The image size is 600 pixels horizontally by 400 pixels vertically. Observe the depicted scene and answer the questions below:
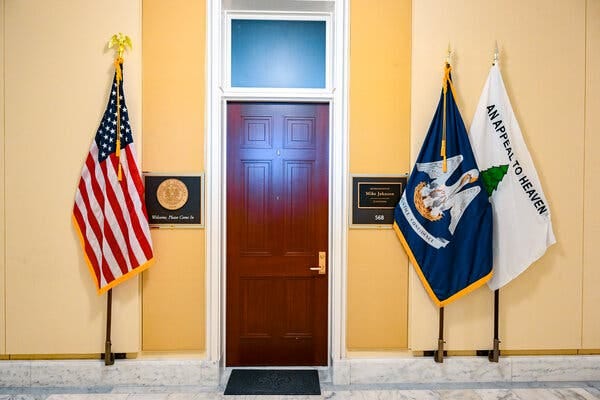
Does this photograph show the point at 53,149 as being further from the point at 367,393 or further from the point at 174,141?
the point at 367,393

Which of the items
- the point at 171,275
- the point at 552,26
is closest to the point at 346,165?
the point at 171,275

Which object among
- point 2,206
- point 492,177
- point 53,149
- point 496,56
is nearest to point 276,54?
point 496,56

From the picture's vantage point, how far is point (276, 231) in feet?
9.33

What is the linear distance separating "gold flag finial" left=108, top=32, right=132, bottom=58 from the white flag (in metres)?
2.58

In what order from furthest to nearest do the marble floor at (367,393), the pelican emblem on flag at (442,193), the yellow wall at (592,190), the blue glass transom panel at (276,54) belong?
the blue glass transom panel at (276,54), the yellow wall at (592,190), the pelican emblem on flag at (442,193), the marble floor at (367,393)

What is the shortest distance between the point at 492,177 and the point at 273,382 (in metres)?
2.20

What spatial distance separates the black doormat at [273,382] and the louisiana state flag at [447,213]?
1111 mm

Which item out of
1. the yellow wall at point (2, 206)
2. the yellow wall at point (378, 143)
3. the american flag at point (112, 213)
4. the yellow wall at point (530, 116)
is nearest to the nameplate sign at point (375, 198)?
the yellow wall at point (378, 143)

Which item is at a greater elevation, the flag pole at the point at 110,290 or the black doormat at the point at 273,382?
the flag pole at the point at 110,290

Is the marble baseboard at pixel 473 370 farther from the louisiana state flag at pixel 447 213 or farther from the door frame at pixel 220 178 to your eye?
the louisiana state flag at pixel 447 213

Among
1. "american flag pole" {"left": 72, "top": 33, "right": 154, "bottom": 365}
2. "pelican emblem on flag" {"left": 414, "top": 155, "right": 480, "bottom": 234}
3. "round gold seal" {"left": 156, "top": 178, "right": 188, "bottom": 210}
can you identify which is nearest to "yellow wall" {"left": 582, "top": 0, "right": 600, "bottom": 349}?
"pelican emblem on flag" {"left": 414, "top": 155, "right": 480, "bottom": 234}

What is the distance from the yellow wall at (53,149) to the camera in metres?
2.53

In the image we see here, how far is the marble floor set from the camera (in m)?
2.44

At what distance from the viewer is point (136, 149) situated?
2555 millimetres
